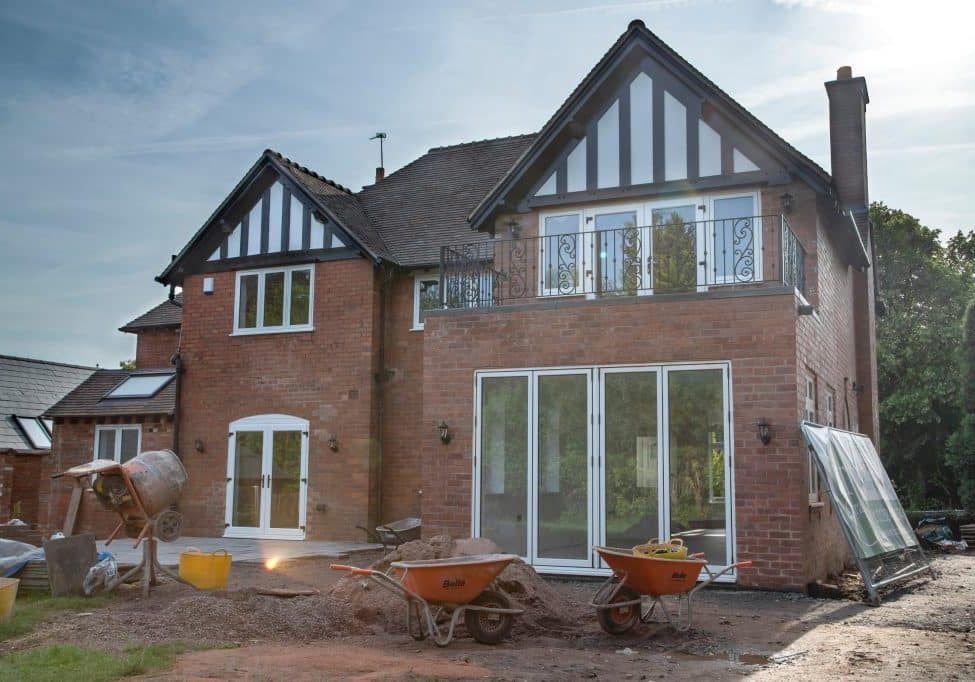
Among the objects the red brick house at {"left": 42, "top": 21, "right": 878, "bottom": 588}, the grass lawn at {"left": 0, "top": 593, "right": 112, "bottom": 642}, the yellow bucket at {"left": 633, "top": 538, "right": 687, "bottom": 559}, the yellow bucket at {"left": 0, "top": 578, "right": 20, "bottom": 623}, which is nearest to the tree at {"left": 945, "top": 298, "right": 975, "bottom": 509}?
the red brick house at {"left": 42, "top": 21, "right": 878, "bottom": 588}

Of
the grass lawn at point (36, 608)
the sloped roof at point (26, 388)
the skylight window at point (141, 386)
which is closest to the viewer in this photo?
the grass lawn at point (36, 608)

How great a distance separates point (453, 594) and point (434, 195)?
14.8 meters

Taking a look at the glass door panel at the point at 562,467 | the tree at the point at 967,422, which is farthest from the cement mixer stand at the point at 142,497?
the tree at the point at 967,422

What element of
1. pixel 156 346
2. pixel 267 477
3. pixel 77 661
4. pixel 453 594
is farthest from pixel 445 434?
pixel 156 346

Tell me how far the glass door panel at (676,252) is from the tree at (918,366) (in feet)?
53.4

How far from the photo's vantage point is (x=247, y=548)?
1741 centimetres

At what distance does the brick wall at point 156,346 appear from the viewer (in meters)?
24.9

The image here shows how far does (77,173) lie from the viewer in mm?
13312

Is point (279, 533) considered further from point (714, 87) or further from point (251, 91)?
point (714, 87)

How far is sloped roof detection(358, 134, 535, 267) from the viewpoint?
2002 cm

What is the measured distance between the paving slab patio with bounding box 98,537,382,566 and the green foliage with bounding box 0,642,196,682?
22.3 ft

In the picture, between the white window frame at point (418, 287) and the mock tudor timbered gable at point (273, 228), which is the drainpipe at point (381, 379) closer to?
the white window frame at point (418, 287)

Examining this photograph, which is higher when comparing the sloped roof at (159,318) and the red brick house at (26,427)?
the sloped roof at (159,318)

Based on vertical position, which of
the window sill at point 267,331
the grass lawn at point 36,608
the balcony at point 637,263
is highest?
the balcony at point 637,263
